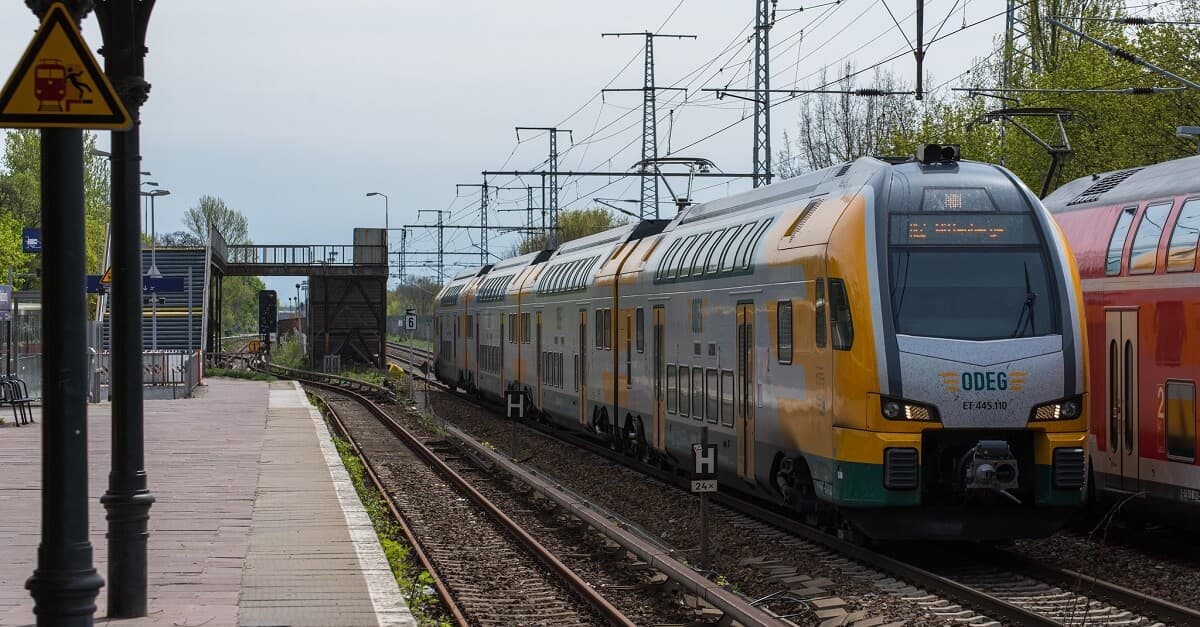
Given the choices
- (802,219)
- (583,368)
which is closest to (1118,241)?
(802,219)

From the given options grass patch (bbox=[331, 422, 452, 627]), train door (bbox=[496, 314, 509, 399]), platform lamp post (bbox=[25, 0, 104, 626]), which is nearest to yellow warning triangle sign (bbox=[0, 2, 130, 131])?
platform lamp post (bbox=[25, 0, 104, 626])

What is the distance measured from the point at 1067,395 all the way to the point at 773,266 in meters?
3.16

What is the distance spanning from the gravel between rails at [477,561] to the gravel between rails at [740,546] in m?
1.52

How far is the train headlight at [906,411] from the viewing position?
11.9 meters

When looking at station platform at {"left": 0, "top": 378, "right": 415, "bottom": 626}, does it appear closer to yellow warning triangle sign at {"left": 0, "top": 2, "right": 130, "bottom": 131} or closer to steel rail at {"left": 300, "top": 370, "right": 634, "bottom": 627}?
steel rail at {"left": 300, "top": 370, "right": 634, "bottom": 627}

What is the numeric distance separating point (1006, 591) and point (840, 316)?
8.41ft

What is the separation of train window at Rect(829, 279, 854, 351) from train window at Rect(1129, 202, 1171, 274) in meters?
3.06

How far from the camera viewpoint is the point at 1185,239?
41.6ft

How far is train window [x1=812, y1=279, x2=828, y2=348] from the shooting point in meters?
12.7

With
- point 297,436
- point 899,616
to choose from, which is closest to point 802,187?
point 899,616

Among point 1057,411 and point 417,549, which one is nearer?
point 1057,411

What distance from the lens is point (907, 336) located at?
39.5 ft

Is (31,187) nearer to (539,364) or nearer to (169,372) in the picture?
(169,372)

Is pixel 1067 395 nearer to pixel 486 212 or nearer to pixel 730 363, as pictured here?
pixel 730 363
